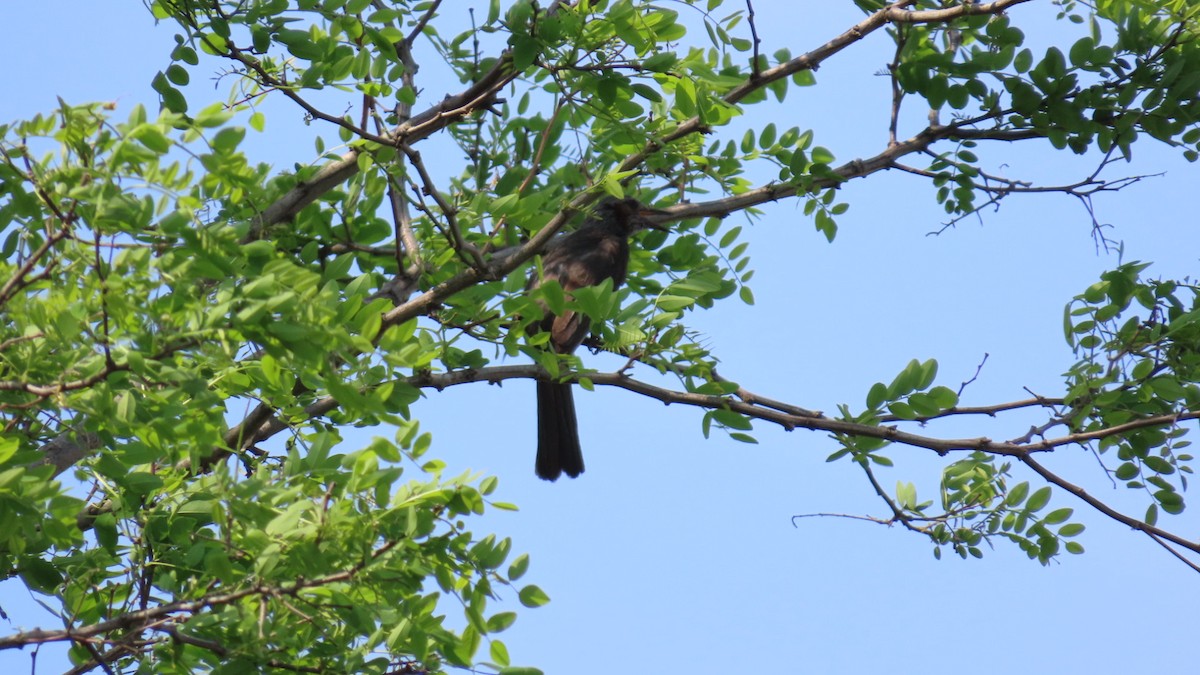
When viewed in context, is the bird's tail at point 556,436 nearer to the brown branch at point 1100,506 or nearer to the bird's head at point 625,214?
the bird's head at point 625,214

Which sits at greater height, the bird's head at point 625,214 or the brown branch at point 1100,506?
the bird's head at point 625,214

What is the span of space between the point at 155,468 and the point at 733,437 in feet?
7.61

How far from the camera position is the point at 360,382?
10.9ft

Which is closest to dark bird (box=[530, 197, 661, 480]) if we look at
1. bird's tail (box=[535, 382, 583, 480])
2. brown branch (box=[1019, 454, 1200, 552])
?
bird's tail (box=[535, 382, 583, 480])

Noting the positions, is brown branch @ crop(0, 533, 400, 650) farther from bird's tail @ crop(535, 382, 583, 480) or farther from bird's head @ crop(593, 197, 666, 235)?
bird's head @ crop(593, 197, 666, 235)

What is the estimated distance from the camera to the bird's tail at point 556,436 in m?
6.14

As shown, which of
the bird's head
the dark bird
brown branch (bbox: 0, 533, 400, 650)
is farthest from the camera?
the bird's head

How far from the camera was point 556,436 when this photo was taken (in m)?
6.17

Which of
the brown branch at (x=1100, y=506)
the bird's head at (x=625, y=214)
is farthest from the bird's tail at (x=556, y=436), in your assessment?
the brown branch at (x=1100, y=506)

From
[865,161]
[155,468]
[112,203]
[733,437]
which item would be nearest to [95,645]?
[155,468]

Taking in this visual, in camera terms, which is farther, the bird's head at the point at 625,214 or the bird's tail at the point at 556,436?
the bird's head at the point at 625,214

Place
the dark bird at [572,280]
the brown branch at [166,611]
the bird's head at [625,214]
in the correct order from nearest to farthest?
1. the brown branch at [166,611]
2. the dark bird at [572,280]
3. the bird's head at [625,214]

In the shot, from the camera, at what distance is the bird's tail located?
614 cm

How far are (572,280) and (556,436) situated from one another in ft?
3.55
